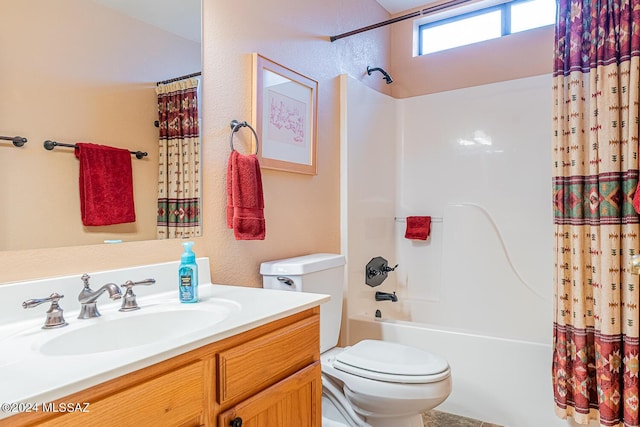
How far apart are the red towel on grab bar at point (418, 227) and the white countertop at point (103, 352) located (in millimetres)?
1690

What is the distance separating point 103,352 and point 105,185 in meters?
0.58

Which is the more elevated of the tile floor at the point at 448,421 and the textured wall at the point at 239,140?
the textured wall at the point at 239,140

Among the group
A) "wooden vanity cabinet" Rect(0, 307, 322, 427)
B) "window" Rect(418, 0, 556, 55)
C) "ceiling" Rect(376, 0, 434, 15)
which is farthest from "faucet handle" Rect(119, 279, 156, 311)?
"window" Rect(418, 0, 556, 55)

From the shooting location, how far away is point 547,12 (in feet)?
8.80

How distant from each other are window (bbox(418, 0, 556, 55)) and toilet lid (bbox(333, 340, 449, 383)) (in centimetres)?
229

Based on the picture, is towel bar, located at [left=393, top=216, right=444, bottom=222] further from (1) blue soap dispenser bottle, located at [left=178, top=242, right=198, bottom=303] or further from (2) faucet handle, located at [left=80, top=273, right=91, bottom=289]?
(2) faucet handle, located at [left=80, top=273, right=91, bottom=289]

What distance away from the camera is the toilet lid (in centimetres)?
151

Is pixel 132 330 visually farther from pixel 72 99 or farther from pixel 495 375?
pixel 495 375

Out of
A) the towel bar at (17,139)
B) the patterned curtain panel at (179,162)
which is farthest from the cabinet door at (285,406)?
the towel bar at (17,139)

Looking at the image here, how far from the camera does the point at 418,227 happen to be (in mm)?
2857

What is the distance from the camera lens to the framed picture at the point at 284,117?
1.77 m

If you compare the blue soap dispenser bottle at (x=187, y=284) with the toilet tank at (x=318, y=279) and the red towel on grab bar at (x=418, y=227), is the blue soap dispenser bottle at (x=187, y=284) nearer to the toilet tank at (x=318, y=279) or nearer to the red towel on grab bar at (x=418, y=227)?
the toilet tank at (x=318, y=279)

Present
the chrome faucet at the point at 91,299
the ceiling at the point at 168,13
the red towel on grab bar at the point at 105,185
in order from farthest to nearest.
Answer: the ceiling at the point at 168,13, the red towel on grab bar at the point at 105,185, the chrome faucet at the point at 91,299

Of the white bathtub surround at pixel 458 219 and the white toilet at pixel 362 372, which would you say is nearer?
the white toilet at pixel 362 372
